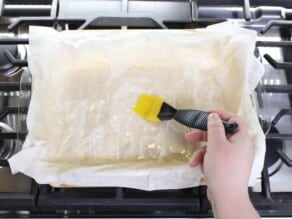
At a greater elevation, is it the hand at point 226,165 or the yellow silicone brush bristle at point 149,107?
the yellow silicone brush bristle at point 149,107

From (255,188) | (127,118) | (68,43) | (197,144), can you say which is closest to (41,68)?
(68,43)

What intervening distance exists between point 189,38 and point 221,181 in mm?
272

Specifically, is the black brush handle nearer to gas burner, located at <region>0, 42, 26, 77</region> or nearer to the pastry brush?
the pastry brush

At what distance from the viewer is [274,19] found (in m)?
0.68

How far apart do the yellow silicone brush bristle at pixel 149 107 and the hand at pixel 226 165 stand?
0.42 feet

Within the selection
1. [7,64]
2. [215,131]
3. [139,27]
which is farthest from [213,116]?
[7,64]

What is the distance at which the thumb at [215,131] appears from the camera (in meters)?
0.45

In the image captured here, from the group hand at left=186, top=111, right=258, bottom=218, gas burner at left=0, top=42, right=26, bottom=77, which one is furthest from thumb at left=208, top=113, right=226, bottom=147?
gas burner at left=0, top=42, right=26, bottom=77

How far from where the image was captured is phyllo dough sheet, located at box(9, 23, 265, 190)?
556 millimetres

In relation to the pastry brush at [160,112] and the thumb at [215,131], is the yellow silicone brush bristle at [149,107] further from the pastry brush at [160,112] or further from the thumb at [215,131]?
the thumb at [215,131]

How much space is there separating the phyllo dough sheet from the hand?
0.07 metres

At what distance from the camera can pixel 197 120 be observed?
19.6 inches

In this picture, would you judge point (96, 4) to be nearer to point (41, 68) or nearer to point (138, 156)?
point (41, 68)

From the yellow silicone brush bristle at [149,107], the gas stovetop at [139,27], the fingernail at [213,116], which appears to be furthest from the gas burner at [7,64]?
the fingernail at [213,116]
